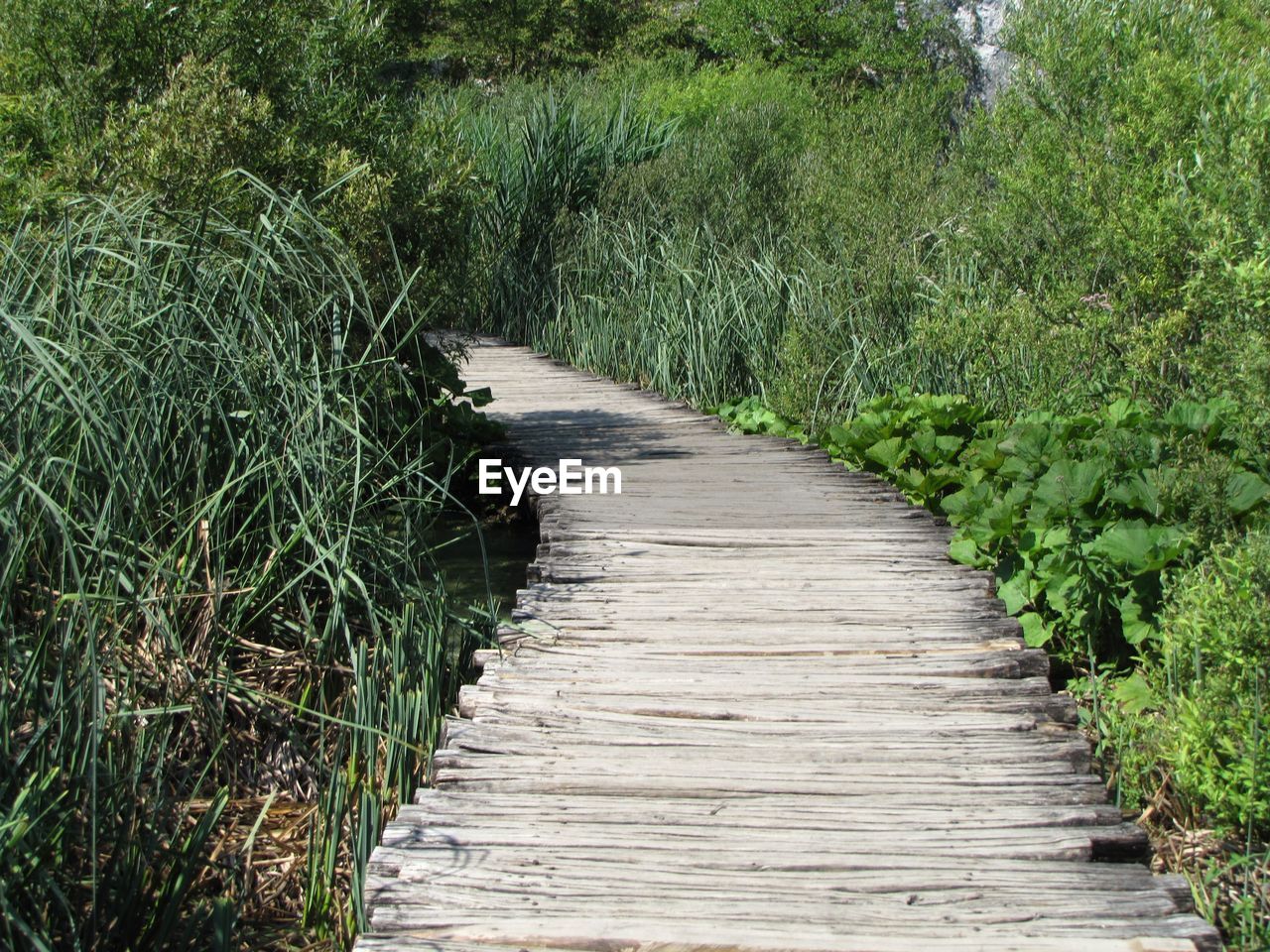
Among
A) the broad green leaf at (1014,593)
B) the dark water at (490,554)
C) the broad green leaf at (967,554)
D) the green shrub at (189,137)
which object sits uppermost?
the green shrub at (189,137)

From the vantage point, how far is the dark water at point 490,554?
5742 millimetres

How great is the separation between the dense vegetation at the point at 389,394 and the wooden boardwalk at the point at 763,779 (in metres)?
0.27

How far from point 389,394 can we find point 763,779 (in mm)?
2162

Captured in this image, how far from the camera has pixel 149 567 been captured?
133 inches

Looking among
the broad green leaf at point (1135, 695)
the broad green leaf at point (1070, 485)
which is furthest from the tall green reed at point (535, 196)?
the broad green leaf at point (1135, 695)

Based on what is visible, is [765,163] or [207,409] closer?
[207,409]

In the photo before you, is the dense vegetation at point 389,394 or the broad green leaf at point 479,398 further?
the broad green leaf at point 479,398

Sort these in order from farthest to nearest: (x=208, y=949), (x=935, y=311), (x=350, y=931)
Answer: (x=935, y=311) → (x=350, y=931) → (x=208, y=949)

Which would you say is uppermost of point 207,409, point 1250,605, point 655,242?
point 655,242

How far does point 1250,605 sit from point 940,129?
995 centimetres

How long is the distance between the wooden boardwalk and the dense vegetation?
0.88 ft

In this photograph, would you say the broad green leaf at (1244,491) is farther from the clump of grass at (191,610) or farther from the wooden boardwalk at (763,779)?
the clump of grass at (191,610)

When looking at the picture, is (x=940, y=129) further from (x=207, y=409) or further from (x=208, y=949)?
(x=208, y=949)

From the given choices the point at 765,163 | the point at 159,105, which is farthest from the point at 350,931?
the point at 765,163
